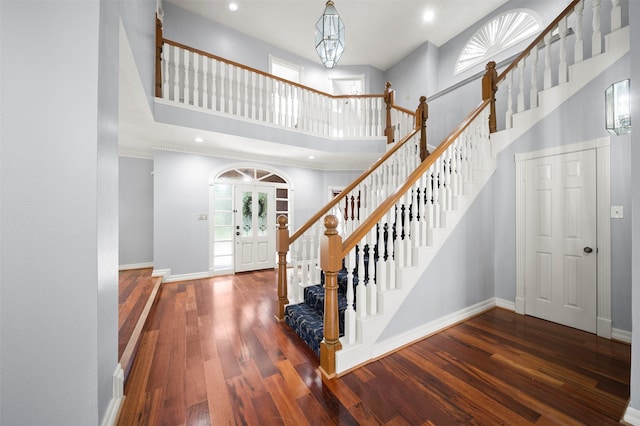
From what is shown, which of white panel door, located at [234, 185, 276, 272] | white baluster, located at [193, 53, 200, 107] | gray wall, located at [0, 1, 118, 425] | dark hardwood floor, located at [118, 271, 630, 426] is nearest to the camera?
gray wall, located at [0, 1, 118, 425]

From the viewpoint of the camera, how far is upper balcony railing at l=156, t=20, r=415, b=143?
404cm

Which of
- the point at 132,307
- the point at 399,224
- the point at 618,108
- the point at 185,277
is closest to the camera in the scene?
the point at 618,108

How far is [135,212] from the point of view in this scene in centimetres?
521

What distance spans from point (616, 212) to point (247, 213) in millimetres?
5461

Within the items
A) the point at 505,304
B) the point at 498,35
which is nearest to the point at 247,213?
the point at 505,304

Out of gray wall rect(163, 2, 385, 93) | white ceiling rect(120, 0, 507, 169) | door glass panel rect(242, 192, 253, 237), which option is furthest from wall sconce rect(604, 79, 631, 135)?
gray wall rect(163, 2, 385, 93)

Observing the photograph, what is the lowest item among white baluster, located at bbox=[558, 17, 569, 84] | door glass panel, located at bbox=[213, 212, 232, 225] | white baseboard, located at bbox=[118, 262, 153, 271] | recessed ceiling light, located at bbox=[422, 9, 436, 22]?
white baseboard, located at bbox=[118, 262, 153, 271]

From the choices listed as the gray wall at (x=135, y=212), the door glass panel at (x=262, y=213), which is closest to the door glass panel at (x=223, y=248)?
the door glass panel at (x=262, y=213)

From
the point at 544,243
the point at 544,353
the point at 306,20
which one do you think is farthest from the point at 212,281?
the point at 306,20

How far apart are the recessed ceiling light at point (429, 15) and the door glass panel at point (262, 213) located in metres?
5.13

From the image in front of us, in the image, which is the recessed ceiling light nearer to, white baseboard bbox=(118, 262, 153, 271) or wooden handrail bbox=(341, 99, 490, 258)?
wooden handrail bbox=(341, 99, 490, 258)

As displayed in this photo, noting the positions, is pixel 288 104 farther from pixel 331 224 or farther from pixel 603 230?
pixel 603 230

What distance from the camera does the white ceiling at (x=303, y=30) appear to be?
4328mm

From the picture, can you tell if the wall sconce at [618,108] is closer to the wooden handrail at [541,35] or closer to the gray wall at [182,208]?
the wooden handrail at [541,35]
